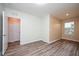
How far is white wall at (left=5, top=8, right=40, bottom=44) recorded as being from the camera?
12.1 feet

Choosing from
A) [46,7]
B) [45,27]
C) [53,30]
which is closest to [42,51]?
[46,7]

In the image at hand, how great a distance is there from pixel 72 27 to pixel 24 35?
4490 mm

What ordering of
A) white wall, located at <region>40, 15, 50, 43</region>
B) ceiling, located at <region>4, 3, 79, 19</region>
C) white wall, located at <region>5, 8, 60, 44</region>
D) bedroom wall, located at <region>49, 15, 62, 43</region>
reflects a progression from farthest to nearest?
bedroom wall, located at <region>49, 15, 62, 43</region> → white wall, located at <region>40, 15, 50, 43</region> → white wall, located at <region>5, 8, 60, 44</region> → ceiling, located at <region>4, 3, 79, 19</region>

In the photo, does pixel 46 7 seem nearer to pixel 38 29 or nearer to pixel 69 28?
pixel 38 29

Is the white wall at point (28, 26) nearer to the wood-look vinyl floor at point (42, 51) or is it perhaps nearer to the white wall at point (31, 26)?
the white wall at point (31, 26)

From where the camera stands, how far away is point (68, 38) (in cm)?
617

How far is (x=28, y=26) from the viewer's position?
14.5 ft

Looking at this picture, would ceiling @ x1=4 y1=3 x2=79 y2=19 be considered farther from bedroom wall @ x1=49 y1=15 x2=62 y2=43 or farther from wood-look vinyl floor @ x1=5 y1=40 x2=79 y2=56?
wood-look vinyl floor @ x1=5 y1=40 x2=79 y2=56

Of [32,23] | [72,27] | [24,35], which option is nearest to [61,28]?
[72,27]

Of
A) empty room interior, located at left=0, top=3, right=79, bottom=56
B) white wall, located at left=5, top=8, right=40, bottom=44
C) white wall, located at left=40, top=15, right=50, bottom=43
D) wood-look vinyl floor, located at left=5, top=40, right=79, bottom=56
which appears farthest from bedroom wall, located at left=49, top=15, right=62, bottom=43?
wood-look vinyl floor, located at left=5, top=40, right=79, bottom=56

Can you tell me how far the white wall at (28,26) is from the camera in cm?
370

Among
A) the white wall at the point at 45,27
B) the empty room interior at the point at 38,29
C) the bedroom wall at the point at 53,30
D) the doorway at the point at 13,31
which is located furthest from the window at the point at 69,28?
the doorway at the point at 13,31

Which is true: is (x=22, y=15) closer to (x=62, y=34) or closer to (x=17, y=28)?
(x=17, y=28)

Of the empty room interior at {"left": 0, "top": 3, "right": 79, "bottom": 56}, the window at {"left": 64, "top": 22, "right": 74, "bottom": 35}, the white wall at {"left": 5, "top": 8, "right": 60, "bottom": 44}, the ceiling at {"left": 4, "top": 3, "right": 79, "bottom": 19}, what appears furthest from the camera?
the window at {"left": 64, "top": 22, "right": 74, "bottom": 35}
